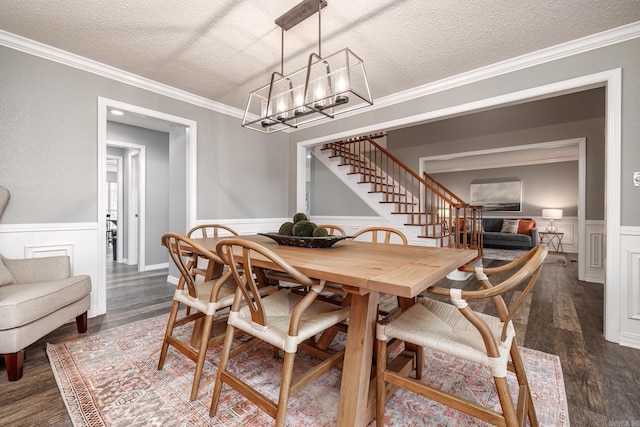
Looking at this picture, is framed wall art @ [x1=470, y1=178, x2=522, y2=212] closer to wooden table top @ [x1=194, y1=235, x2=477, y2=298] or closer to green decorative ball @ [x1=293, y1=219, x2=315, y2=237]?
wooden table top @ [x1=194, y1=235, x2=477, y2=298]

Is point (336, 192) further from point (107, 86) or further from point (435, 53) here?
→ point (107, 86)

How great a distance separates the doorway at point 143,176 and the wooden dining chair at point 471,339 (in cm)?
265

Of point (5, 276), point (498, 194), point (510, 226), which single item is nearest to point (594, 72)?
point (5, 276)

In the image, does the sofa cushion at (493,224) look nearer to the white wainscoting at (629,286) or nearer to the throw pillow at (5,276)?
the white wainscoting at (629,286)

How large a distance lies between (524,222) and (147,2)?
8.70m

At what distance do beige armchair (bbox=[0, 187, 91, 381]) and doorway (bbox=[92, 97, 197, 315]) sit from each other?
0.42 metres

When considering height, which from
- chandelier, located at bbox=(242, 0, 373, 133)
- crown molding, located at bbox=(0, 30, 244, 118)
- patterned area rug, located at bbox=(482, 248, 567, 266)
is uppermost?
crown molding, located at bbox=(0, 30, 244, 118)

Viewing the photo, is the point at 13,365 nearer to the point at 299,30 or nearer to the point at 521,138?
the point at 299,30

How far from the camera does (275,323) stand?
4.33ft

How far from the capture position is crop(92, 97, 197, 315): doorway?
270cm

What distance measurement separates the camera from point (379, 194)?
176 inches

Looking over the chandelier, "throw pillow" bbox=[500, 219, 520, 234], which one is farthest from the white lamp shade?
the chandelier

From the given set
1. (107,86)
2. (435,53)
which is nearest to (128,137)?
(107,86)

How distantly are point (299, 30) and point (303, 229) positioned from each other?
4.97ft
